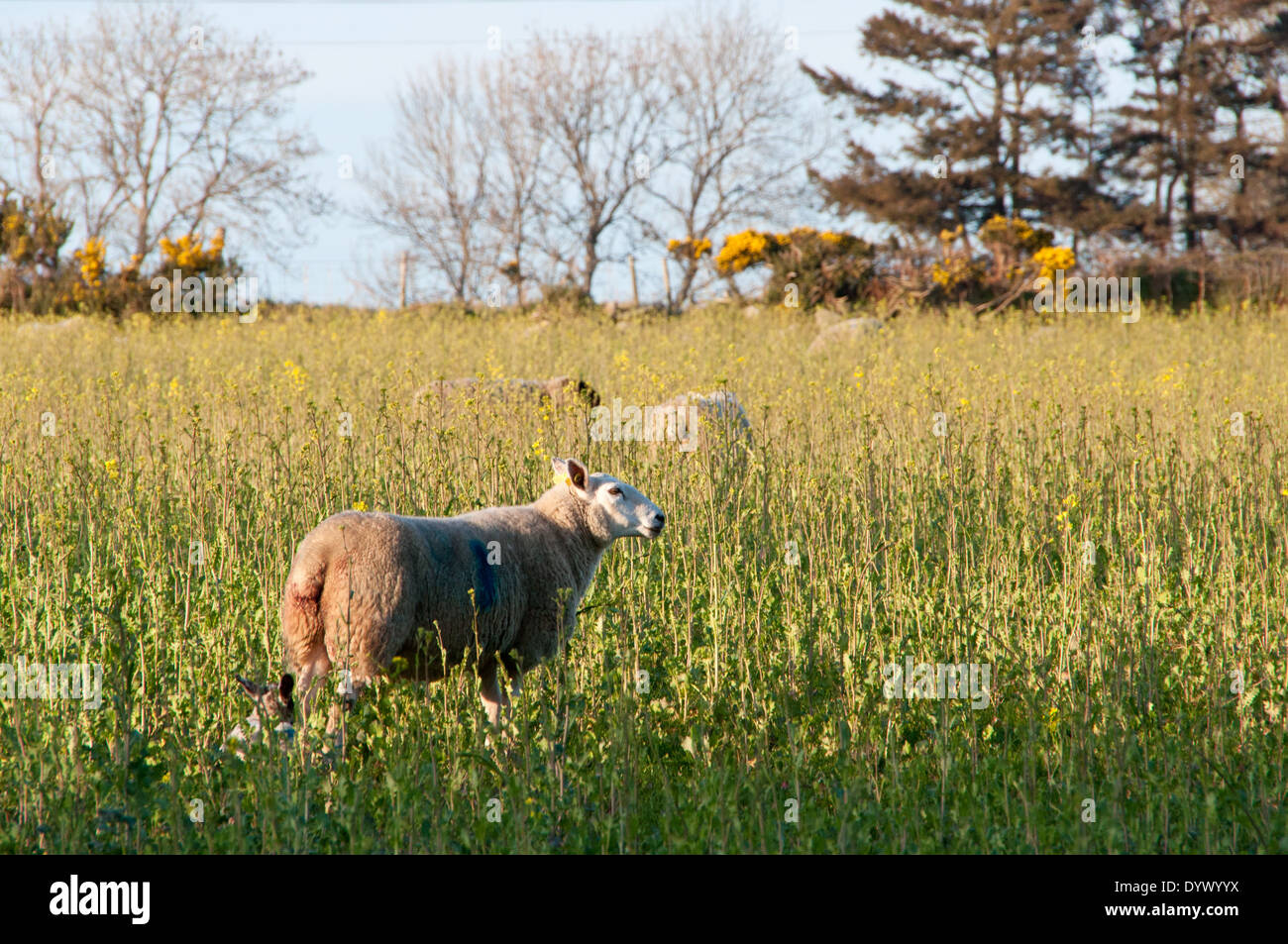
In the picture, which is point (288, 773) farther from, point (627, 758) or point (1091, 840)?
point (1091, 840)

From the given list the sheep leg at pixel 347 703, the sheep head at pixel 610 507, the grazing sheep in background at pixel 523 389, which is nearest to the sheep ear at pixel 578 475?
the sheep head at pixel 610 507

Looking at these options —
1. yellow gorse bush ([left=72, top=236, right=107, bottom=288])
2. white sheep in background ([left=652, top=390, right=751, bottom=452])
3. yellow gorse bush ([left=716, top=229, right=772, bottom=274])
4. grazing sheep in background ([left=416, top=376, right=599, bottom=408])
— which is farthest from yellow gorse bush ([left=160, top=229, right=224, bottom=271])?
white sheep in background ([left=652, top=390, right=751, bottom=452])

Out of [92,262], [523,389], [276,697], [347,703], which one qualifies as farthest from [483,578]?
[92,262]

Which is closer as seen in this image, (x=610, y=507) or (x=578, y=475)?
(x=610, y=507)

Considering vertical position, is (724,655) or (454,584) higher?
(454,584)

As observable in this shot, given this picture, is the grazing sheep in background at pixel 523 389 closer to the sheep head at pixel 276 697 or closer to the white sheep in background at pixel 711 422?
the white sheep in background at pixel 711 422

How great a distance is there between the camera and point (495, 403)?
941cm

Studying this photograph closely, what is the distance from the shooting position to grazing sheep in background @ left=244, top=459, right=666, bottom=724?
4086 millimetres

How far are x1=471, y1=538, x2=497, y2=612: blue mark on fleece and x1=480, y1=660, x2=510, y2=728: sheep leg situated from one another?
401 millimetres

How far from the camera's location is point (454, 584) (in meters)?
4.30

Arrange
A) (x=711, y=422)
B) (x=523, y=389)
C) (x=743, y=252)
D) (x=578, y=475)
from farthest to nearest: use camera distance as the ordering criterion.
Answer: (x=743, y=252)
(x=523, y=389)
(x=711, y=422)
(x=578, y=475)

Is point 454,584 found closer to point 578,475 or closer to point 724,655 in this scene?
Result: point 578,475

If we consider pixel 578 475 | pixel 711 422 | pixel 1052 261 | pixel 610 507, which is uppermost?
pixel 1052 261

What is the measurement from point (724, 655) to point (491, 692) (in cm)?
102
